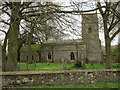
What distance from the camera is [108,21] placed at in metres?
13.4

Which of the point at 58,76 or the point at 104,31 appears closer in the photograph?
the point at 58,76

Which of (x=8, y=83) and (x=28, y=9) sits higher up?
(x=28, y=9)

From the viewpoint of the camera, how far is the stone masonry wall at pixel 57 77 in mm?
8078

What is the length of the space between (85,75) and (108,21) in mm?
6746

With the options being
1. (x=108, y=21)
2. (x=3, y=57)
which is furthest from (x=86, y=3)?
(x=3, y=57)

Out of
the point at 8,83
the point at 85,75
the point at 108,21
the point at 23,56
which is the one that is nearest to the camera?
the point at 8,83

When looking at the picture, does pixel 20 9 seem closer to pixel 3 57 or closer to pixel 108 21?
pixel 3 57

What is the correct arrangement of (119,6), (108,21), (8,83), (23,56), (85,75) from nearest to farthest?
1. (8,83)
2. (85,75)
3. (119,6)
4. (108,21)
5. (23,56)

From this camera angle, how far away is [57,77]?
327 inches

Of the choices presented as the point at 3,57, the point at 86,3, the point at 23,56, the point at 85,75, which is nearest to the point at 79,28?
the point at 86,3

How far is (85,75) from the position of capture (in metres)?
8.59

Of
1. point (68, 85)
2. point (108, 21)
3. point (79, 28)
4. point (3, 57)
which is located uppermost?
point (108, 21)

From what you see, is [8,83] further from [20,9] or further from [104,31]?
[104,31]

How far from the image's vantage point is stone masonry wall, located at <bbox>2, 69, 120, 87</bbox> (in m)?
8.08
